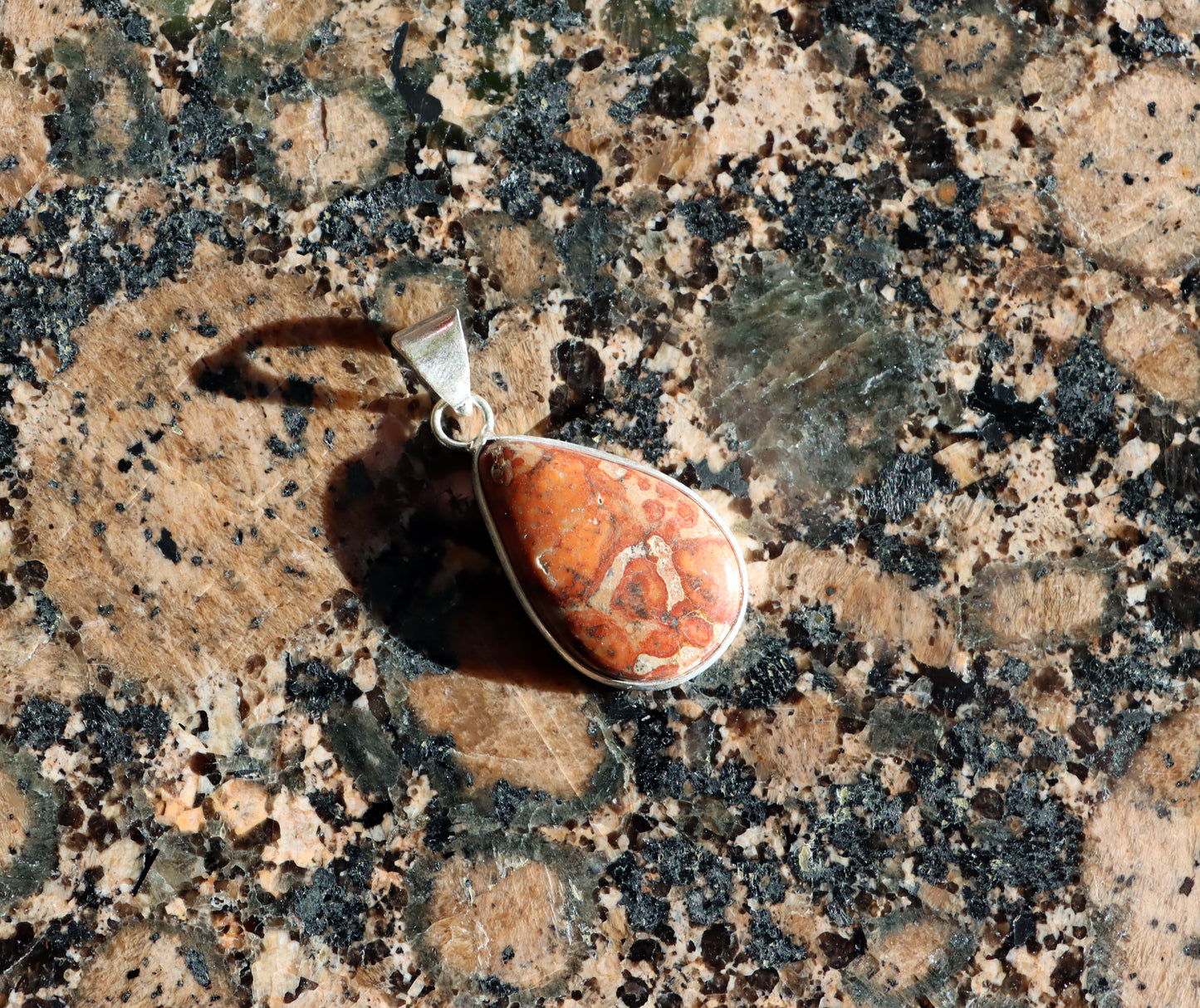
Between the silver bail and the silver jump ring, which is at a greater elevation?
the silver bail

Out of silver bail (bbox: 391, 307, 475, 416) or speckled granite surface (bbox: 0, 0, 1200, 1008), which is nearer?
silver bail (bbox: 391, 307, 475, 416)

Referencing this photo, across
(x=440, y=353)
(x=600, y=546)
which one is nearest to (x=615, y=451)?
(x=600, y=546)

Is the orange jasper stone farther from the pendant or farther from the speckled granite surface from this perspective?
the speckled granite surface

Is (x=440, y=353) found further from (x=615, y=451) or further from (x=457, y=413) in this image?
(x=615, y=451)

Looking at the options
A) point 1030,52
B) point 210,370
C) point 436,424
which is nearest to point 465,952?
point 436,424

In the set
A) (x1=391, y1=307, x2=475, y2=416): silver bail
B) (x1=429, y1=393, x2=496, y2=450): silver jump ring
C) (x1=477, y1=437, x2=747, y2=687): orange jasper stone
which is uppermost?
(x1=391, y1=307, x2=475, y2=416): silver bail

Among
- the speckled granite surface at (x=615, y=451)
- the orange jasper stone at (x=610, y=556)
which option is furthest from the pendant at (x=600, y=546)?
the speckled granite surface at (x=615, y=451)

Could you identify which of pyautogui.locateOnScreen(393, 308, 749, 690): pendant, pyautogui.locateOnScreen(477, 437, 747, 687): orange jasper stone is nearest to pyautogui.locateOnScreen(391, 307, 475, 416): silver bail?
pyautogui.locateOnScreen(393, 308, 749, 690): pendant

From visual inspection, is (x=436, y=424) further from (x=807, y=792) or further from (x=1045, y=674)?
(x=1045, y=674)
